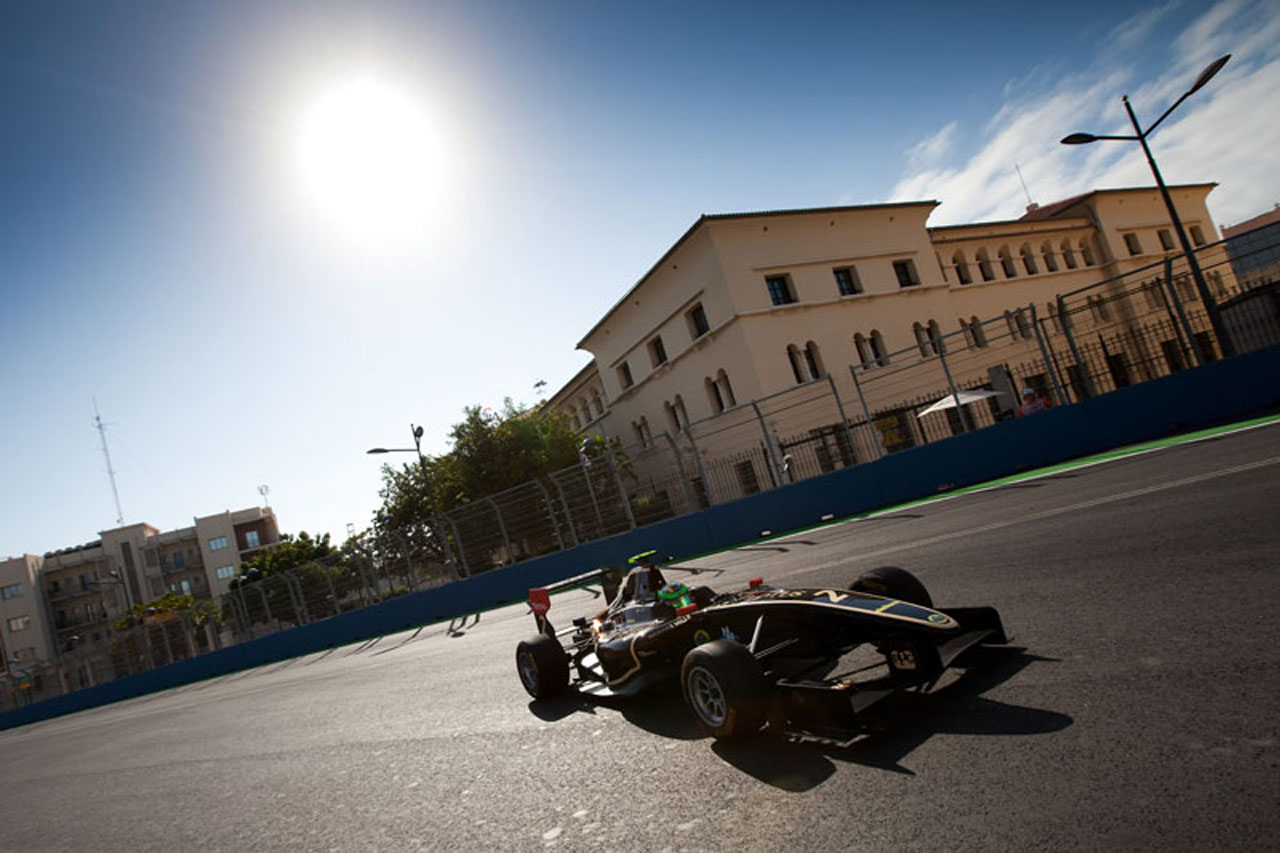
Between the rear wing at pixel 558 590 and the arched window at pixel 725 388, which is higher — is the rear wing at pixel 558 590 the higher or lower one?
the lower one

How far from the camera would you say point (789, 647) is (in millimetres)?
3939

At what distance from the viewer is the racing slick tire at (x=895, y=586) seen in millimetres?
4000

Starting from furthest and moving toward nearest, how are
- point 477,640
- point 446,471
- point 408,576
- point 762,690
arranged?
1. point 446,471
2. point 408,576
3. point 477,640
4. point 762,690

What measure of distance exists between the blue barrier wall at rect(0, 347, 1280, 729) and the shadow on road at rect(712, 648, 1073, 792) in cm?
1086

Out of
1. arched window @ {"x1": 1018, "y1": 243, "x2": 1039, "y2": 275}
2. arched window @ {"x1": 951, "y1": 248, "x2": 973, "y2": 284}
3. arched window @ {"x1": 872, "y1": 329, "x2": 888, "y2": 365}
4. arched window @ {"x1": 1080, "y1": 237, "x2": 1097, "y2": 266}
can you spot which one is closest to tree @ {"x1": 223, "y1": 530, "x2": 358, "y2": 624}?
arched window @ {"x1": 872, "y1": 329, "x2": 888, "y2": 365}

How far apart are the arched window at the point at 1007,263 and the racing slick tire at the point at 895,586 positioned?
133 feet

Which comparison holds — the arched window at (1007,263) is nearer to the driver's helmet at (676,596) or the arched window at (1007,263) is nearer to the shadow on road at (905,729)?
the driver's helmet at (676,596)

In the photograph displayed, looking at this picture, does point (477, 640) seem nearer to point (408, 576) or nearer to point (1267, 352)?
point (408, 576)

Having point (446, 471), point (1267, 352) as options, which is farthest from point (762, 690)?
point (446, 471)

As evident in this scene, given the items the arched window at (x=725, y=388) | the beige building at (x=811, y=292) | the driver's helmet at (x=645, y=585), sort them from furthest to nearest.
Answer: the arched window at (x=725, y=388) → the beige building at (x=811, y=292) → the driver's helmet at (x=645, y=585)

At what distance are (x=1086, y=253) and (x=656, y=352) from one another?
2748cm

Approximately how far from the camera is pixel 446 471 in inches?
1485

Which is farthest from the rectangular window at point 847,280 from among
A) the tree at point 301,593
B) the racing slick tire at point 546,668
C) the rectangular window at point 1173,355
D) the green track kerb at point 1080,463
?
the racing slick tire at point 546,668

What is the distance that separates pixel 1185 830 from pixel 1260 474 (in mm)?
6096
